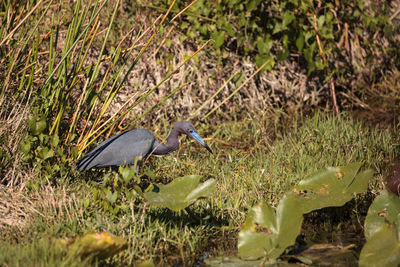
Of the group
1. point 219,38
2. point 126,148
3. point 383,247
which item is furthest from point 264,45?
point 383,247

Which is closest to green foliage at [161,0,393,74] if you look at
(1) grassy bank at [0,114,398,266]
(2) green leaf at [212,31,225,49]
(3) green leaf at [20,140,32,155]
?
(2) green leaf at [212,31,225,49]

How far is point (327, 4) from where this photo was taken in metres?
5.88

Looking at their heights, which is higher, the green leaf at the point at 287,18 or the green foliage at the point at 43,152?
the green leaf at the point at 287,18

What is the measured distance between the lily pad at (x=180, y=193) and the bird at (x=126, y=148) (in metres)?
0.65

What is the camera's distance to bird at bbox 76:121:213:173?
4.02m

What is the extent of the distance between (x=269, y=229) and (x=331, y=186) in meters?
0.64

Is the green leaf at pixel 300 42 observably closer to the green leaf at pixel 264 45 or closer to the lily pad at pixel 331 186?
the green leaf at pixel 264 45

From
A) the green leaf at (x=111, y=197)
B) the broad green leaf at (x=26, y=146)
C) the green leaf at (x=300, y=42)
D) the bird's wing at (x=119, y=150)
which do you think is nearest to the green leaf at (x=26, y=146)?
the broad green leaf at (x=26, y=146)

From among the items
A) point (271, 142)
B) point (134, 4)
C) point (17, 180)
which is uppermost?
point (134, 4)

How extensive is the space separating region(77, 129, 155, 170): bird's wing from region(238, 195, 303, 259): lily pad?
1202 mm

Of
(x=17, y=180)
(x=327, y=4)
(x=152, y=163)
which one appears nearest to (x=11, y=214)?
(x=17, y=180)

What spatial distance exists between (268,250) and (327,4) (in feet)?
11.7

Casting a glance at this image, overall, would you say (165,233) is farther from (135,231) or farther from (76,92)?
(76,92)

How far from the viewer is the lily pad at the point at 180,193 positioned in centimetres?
320
